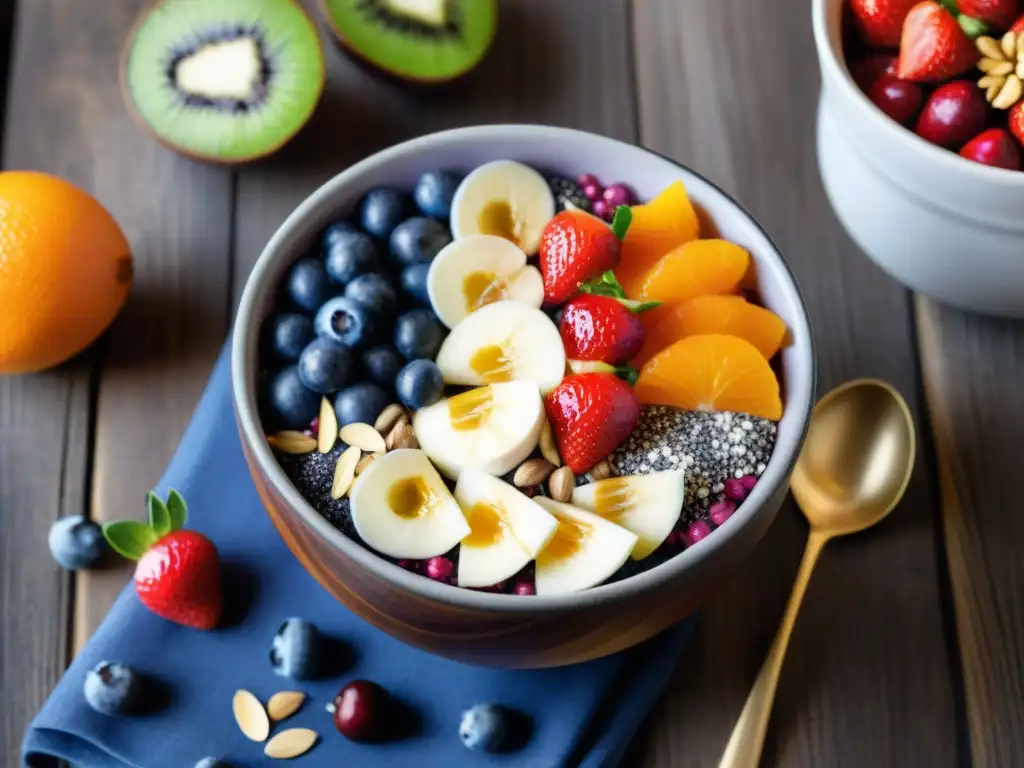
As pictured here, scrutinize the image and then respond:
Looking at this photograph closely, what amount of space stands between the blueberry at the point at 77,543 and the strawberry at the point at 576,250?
0.47m

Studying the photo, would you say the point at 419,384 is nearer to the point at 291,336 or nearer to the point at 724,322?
the point at 291,336

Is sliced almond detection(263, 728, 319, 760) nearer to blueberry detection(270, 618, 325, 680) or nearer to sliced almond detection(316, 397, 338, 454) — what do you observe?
blueberry detection(270, 618, 325, 680)

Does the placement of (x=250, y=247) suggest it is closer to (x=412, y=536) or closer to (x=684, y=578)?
(x=412, y=536)

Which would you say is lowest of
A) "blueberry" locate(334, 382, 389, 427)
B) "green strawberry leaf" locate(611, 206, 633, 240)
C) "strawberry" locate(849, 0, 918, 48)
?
"blueberry" locate(334, 382, 389, 427)

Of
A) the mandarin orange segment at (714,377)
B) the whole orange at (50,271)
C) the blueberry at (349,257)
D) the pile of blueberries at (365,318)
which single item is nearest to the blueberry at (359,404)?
the pile of blueberries at (365,318)

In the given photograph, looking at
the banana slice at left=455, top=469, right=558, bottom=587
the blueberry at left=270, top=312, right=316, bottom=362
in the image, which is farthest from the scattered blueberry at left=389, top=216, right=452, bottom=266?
the banana slice at left=455, top=469, right=558, bottom=587

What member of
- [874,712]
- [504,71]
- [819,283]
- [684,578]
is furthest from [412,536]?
[504,71]

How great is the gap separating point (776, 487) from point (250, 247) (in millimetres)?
632

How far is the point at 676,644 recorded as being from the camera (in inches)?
35.9

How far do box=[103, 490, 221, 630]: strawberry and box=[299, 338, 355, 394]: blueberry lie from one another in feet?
0.62

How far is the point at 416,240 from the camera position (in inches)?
35.8

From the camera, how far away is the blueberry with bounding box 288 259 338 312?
0.89m

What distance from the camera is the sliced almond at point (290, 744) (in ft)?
2.86

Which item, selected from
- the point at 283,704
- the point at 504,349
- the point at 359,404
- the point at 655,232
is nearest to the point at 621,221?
the point at 655,232
